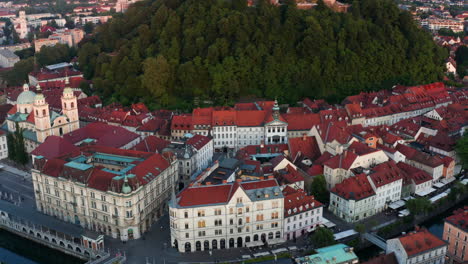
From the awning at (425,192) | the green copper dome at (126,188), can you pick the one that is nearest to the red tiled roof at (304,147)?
the awning at (425,192)

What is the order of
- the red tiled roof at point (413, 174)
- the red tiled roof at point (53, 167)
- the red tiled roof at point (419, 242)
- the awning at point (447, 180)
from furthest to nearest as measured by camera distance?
the awning at point (447, 180) → the red tiled roof at point (413, 174) → the red tiled roof at point (53, 167) → the red tiled roof at point (419, 242)

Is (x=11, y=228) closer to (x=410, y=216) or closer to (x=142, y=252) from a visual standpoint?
(x=142, y=252)

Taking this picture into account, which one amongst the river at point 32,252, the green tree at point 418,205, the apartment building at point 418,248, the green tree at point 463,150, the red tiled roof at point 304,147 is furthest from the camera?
the green tree at point 463,150

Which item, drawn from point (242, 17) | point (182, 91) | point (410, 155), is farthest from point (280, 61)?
point (410, 155)

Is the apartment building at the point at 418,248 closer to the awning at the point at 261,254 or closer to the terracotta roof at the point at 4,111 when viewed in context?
the awning at the point at 261,254

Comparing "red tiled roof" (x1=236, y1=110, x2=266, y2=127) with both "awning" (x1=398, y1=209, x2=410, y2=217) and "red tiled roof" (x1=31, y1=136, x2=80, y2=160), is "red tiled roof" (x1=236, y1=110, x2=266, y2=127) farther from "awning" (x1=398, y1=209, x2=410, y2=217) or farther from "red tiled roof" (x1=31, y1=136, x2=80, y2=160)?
"awning" (x1=398, y1=209, x2=410, y2=217)

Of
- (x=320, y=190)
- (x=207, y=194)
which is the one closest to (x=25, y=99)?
(x=207, y=194)
